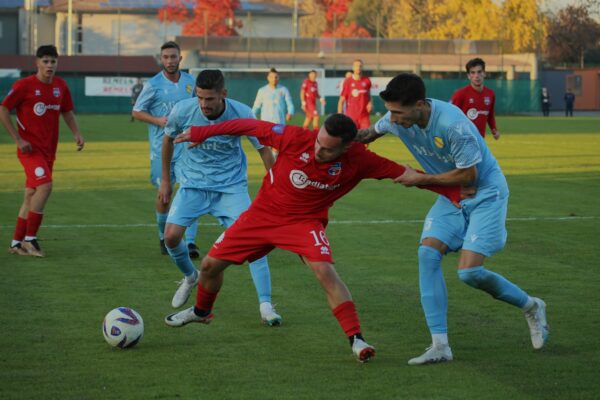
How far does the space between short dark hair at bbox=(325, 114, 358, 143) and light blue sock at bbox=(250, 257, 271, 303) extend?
2087mm

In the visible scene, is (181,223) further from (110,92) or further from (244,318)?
(110,92)

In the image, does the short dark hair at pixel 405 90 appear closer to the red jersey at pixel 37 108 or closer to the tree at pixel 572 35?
the red jersey at pixel 37 108

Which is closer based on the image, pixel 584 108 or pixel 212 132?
pixel 212 132

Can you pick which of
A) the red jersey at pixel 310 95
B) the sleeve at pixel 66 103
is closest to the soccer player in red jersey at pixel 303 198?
the sleeve at pixel 66 103

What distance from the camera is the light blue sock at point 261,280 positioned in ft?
26.9

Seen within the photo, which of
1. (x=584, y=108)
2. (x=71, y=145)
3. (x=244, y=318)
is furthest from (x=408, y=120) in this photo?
(x=584, y=108)

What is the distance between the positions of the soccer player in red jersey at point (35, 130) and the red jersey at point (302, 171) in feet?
16.6

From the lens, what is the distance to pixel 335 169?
265 inches

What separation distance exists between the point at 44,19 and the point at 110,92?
30.2 meters

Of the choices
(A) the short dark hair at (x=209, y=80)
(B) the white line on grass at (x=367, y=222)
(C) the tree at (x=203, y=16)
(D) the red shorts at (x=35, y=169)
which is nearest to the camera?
(A) the short dark hair at (x=209, y=80)

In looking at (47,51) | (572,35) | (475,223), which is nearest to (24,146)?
(47,51)

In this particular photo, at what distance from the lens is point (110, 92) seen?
56.7 metres

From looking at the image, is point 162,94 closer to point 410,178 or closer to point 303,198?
point 303,198

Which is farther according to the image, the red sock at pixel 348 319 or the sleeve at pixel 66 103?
the sleeve at pixel 66 103
